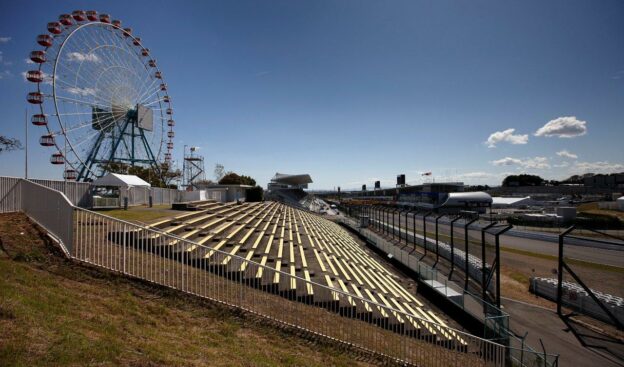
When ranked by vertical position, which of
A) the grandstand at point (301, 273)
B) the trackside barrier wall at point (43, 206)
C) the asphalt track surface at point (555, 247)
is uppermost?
the trackside barrier wall at point (43, 206)

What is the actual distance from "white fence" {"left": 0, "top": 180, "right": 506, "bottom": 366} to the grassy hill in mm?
333

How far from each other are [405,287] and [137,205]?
713 inches

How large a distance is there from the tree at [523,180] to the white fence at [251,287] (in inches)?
7172

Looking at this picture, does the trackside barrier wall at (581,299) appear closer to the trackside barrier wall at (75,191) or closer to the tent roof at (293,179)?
the trackside barrier wall at (75,191)

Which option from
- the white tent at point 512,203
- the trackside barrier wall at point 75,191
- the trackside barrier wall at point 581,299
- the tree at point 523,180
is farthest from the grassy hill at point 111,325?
the tree at point 523,180

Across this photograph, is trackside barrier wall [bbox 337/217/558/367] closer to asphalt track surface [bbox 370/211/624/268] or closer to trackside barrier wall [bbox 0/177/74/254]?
asphalt track surface [bbox 370/211/624/268]

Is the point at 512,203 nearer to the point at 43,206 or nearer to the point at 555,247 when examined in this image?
the point at 555,247

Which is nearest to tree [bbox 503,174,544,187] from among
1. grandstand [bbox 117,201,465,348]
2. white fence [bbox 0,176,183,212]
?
white fence [bbox 0,176,183,212]

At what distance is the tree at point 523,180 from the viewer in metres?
163

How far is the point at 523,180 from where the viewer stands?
166 m

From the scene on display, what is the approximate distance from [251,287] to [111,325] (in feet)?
10.4

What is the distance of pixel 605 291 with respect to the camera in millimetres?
15789

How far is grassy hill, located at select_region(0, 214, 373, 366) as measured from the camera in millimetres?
3869

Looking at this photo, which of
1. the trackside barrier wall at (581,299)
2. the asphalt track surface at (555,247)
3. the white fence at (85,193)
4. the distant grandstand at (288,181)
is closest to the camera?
the white fence at (85,193)
